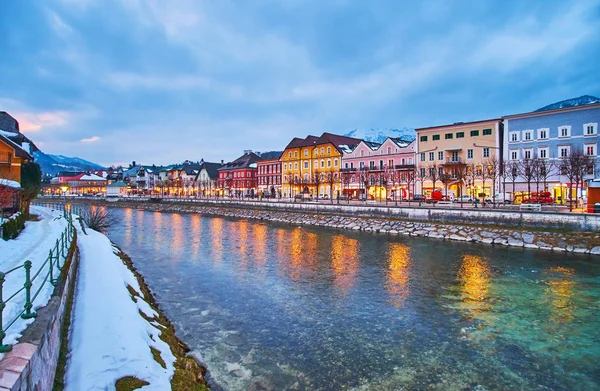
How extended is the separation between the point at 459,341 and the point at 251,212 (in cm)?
4613

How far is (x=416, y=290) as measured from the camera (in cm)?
1480

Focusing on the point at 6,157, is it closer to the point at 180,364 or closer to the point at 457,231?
the point at 180,364

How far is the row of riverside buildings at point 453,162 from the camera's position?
132 ft

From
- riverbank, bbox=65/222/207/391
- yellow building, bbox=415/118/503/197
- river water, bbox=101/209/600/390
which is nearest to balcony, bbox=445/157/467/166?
yellow building, bbox=415/118/503/197

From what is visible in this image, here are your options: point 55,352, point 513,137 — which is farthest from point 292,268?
point 513,137

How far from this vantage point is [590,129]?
131 ft

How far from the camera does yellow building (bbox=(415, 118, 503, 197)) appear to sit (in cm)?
4634

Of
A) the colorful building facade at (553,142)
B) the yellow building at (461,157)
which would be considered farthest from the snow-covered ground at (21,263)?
the colorful building facade at (553,142)

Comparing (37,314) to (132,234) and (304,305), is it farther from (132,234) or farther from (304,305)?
(132,234)

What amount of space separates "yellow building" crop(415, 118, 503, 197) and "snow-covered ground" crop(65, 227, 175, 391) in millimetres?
41011

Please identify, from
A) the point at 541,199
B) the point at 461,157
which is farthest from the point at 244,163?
the point at 541,199

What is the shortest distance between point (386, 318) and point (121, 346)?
8156mm

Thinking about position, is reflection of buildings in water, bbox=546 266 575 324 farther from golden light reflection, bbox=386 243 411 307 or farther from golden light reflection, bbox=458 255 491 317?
golden light reflection, bbox=386 243 411 307

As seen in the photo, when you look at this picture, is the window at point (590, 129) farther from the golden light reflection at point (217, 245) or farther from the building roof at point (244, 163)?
the building roof at point (244, 163)
